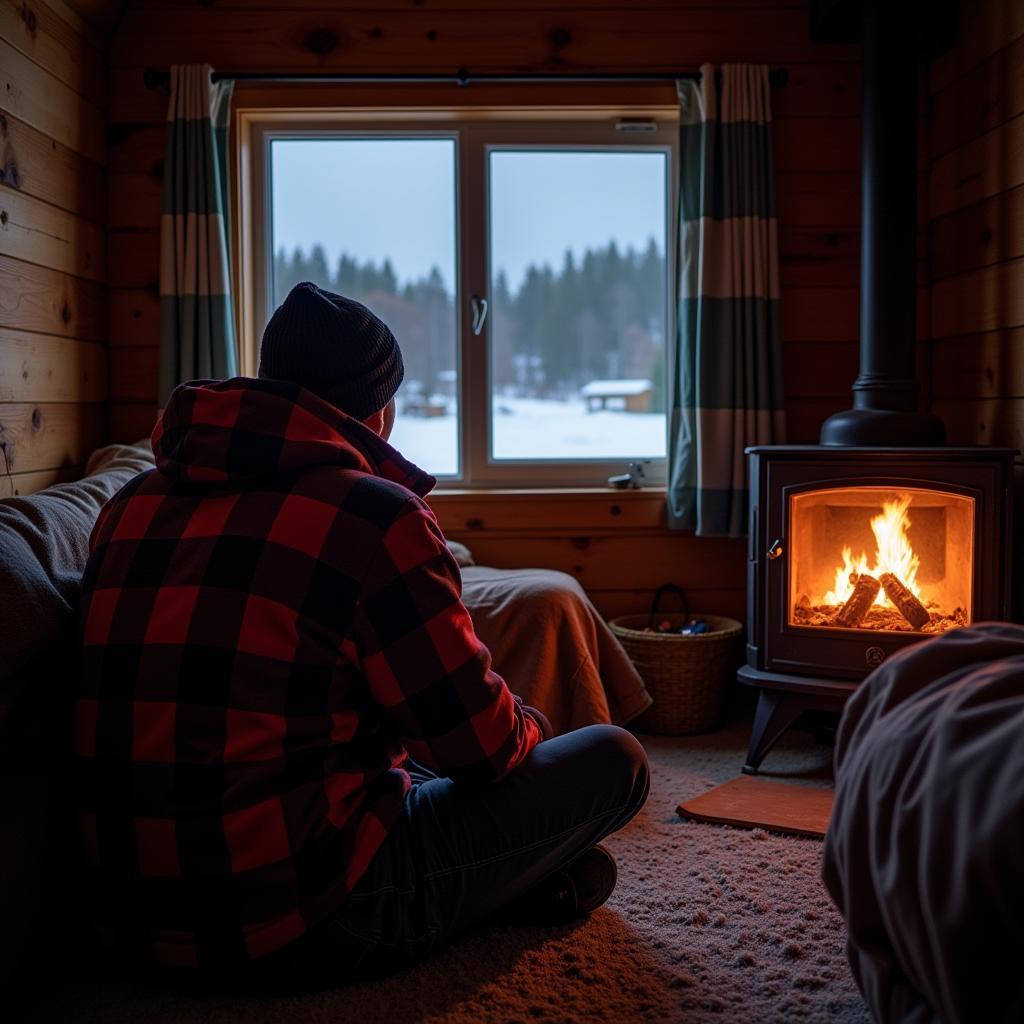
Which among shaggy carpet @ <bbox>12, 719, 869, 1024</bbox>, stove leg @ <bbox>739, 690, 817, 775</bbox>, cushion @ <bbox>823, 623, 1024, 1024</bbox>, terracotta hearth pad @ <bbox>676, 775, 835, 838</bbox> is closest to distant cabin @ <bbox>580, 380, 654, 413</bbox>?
stove leg @ <bbox>739, 690, 817, 775</bbox>

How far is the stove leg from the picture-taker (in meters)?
2.64

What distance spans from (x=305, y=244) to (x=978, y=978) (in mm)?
2963

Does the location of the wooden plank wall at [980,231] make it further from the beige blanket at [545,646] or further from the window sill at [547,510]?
the beige blanket at [545,646]

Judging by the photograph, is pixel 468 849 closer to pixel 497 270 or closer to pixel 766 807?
pixel 766 807

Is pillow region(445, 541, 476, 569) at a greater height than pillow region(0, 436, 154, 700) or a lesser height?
lesser

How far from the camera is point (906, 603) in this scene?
2559 millimetres

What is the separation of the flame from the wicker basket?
0.48 meters

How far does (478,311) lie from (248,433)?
2064 mm

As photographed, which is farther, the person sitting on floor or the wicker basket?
the wicker basket

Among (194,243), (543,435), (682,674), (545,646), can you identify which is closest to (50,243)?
(194,243)

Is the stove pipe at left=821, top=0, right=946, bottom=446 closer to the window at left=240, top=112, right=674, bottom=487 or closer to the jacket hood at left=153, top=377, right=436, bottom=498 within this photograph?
the window at left=240, top=112, right=674, bottom=487

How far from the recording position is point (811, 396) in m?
3.29

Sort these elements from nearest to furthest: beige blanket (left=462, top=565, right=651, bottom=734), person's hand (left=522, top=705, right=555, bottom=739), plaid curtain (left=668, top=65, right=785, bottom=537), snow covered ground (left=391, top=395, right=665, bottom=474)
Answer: person's hand (left=522, top=705, right=555, bottom=739) → beige blanket (left=462, top=565, right=651, bottom=734) → plaid curtain (left=668, top=65, right=785, bottom=537) → snow covered ground (left=391, top=395, right=665, bottom=474)

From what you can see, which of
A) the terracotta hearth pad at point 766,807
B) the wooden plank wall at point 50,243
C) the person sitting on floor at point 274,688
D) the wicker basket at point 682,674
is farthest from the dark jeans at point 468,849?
the wooden plank wall at point 50,243
